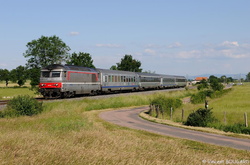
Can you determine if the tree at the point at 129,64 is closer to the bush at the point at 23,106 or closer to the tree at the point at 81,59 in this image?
the tree at the point at 81,59

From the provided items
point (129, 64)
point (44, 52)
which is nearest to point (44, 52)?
point (44, 52)

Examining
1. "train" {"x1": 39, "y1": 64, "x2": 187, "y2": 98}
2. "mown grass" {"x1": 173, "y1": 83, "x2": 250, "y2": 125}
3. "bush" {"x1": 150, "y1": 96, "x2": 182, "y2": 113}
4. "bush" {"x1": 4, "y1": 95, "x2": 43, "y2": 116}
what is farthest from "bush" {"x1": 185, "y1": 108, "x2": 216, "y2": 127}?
"train" {"x1": 39, "y1": 64, "x2": 187, "y2": 98}

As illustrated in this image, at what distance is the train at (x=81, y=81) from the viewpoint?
1452 inches

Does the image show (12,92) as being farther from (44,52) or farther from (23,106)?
(23,106)

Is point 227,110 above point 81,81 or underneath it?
underneath

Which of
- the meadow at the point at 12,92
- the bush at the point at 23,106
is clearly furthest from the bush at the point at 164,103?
the meadow at the point at 12,92

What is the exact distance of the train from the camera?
36875 mm

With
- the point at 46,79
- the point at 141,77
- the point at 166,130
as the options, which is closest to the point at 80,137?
the point at 166,130

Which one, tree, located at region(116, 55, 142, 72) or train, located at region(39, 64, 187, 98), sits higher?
tree, located at region(116, 55, 142, 72)

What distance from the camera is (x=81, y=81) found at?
4125cm

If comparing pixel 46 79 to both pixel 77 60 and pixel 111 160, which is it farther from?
pixel 77 60

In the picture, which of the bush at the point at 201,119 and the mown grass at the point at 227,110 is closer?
the bush at the point at 201,119

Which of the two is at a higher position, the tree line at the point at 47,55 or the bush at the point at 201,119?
the tree line at the point at 47,55

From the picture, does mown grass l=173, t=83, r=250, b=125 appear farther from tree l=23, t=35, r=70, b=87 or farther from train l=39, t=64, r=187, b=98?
tree l=23, t=35, r=70, b=87
